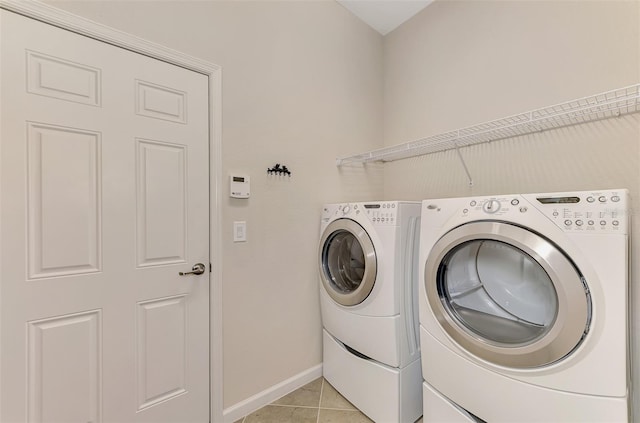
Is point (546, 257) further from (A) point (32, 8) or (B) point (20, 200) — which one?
(A) point (32, 8)

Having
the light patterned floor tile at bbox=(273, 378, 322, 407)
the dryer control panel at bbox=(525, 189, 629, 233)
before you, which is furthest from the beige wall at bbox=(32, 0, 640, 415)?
the dryer control panel at bbox=(525, 189, 629, 233)

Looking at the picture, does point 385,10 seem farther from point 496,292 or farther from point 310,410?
point 310,410

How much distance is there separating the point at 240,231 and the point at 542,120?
170cm

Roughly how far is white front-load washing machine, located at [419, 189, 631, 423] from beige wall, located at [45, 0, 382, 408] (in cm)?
85

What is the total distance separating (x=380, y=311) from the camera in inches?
59.2

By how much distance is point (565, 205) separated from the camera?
3.17 feet

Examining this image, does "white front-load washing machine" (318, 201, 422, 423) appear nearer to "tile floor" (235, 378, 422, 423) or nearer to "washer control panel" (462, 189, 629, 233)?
"tile floor" (235, 378, 422, 423)

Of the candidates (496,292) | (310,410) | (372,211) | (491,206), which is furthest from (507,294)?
(310,410)

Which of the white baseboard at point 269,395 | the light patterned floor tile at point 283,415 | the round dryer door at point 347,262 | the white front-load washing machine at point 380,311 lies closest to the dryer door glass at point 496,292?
the white front-load washing machine at point 380,311

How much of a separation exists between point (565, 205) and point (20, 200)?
2.01m

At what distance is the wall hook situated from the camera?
1740 millimetres

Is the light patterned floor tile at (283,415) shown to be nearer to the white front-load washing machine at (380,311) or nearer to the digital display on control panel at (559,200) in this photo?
the white front-load washing machine at (380,311)

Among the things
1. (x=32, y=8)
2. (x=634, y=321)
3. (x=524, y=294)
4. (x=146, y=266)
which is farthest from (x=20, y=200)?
(x=634, y=321)

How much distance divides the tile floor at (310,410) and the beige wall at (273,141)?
0.13 m
